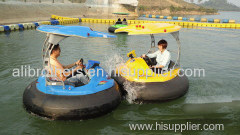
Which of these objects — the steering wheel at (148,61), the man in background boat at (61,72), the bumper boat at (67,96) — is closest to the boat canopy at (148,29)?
the bumper boat at (67,96)

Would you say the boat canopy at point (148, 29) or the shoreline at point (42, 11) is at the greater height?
the shoreline at point (42, 11)

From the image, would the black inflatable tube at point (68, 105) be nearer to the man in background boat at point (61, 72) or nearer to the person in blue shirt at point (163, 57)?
the man in background boat at point (61, 72)

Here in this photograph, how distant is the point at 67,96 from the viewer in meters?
5.10

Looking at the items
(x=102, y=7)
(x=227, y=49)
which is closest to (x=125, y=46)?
(x=227, y=49)

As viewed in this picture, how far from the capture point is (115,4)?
160 feet

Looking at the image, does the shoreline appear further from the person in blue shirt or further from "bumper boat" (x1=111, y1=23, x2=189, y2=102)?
the person in blue shirt

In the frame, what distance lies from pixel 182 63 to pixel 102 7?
1588 inches

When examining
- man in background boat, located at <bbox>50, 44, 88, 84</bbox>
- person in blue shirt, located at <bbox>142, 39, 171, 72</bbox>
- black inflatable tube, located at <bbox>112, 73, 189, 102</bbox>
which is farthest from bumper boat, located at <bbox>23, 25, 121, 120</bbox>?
person in blue shirt, located at <bbox>142, 39, 171, 72</bbox>

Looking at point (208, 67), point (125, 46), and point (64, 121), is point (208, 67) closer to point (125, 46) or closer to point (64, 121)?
point (125, 46)

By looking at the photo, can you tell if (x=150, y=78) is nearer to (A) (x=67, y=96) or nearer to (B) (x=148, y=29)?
(B) (x=148, y=29)

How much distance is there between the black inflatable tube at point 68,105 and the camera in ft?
16.4

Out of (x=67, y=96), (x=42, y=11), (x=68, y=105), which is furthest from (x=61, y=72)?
(x=42, y=11)

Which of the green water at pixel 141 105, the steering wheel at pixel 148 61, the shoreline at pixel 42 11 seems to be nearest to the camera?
the green water at pixel 141 105

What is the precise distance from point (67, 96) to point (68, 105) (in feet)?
0.78
